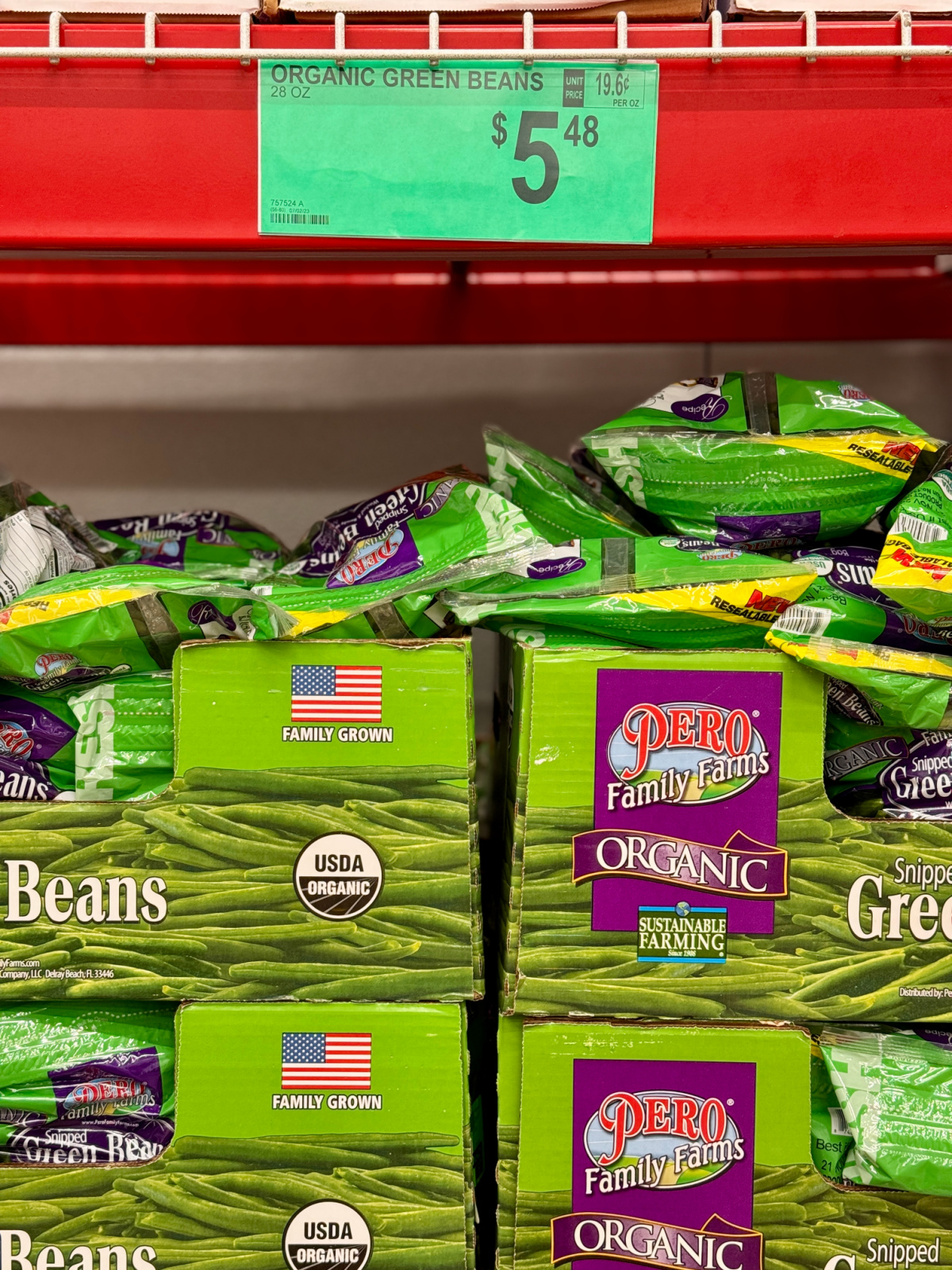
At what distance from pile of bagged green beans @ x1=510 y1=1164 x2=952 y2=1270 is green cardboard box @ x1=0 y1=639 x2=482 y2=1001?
0.71ft

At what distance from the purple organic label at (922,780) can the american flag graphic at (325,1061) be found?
512 millimetres

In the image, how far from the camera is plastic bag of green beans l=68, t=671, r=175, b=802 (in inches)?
37.8

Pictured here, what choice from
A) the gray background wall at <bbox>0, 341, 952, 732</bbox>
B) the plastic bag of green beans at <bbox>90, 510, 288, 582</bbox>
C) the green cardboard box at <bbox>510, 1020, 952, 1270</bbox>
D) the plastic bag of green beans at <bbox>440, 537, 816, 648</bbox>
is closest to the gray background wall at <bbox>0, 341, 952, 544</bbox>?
the gray background wall at <bbox>0, 341, 952, 732</bbox>

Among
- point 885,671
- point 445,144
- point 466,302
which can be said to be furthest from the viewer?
point 466,302

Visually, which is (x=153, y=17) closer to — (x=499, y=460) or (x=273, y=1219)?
(x=499, y=460)

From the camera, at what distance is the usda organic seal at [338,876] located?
908 millimetres

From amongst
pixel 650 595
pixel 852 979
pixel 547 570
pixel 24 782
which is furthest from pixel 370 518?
pixel 852 979

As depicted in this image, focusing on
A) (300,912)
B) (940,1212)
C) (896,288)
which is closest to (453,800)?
(300,912)

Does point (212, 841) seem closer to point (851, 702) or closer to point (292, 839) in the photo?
point (292, 839)

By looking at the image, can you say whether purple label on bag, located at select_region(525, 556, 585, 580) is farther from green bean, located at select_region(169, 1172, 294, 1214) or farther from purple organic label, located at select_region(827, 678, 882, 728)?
green bean, located at select_region(169, 1172, 294, 1214)

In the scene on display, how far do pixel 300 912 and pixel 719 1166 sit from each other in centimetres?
42

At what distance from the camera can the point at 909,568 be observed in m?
0.92

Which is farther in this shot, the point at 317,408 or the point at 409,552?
the point at 317,408

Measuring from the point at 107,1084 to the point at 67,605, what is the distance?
426 mm
